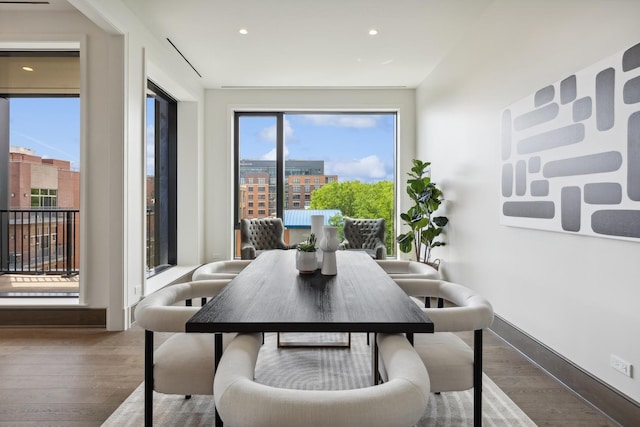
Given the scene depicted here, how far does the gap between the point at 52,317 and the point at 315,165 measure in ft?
14.2

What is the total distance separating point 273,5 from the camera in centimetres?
345

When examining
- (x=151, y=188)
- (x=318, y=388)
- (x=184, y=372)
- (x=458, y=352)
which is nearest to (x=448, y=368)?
(x=458, y=352)

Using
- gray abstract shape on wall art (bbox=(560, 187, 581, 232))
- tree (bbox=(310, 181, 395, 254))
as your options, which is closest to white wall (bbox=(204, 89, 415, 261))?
tree (bbox=(310, 181, 395, 254))

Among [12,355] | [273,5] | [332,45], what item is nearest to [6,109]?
[12,355]

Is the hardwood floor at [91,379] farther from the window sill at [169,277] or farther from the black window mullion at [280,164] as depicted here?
the black window mullion at [280,164]

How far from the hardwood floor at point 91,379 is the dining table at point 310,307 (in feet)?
3.52

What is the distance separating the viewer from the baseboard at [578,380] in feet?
6.26

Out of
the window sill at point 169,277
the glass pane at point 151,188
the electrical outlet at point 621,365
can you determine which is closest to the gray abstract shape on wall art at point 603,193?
the electrical outlet at point 621,365

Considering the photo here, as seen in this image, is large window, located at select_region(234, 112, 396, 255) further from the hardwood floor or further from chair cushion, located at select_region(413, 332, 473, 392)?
chair cushion, located at select_region(413, 332, 473, 392)

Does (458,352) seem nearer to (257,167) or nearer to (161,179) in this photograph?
(161,179)

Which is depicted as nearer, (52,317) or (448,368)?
(448,368)

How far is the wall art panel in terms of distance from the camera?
6.11 ft

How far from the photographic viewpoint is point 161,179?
5445 millimetres

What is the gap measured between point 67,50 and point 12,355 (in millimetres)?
2788
